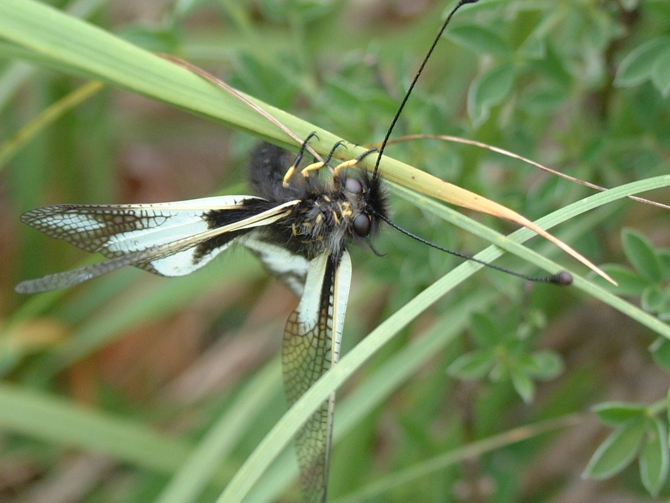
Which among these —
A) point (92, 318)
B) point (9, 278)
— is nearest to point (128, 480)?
point (92, 318)

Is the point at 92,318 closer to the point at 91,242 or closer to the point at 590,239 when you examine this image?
the point at 91,242

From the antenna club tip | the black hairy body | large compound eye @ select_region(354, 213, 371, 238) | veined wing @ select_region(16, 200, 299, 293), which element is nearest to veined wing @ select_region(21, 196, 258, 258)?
veined wing @ select_region(16, 200, 299, 293)

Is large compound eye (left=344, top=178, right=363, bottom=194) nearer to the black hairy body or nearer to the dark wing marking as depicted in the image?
the black hairy body

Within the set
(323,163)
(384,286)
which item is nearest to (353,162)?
(323,163)

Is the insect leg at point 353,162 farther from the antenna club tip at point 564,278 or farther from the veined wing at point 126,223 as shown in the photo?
the antenna club tip at point 564,278

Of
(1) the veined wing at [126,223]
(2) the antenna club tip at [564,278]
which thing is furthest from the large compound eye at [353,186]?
(2) the antenna club tip at [564,278]

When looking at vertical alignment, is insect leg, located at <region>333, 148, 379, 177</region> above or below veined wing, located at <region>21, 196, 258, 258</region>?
above

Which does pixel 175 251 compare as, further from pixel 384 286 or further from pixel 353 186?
pixel 384 286
